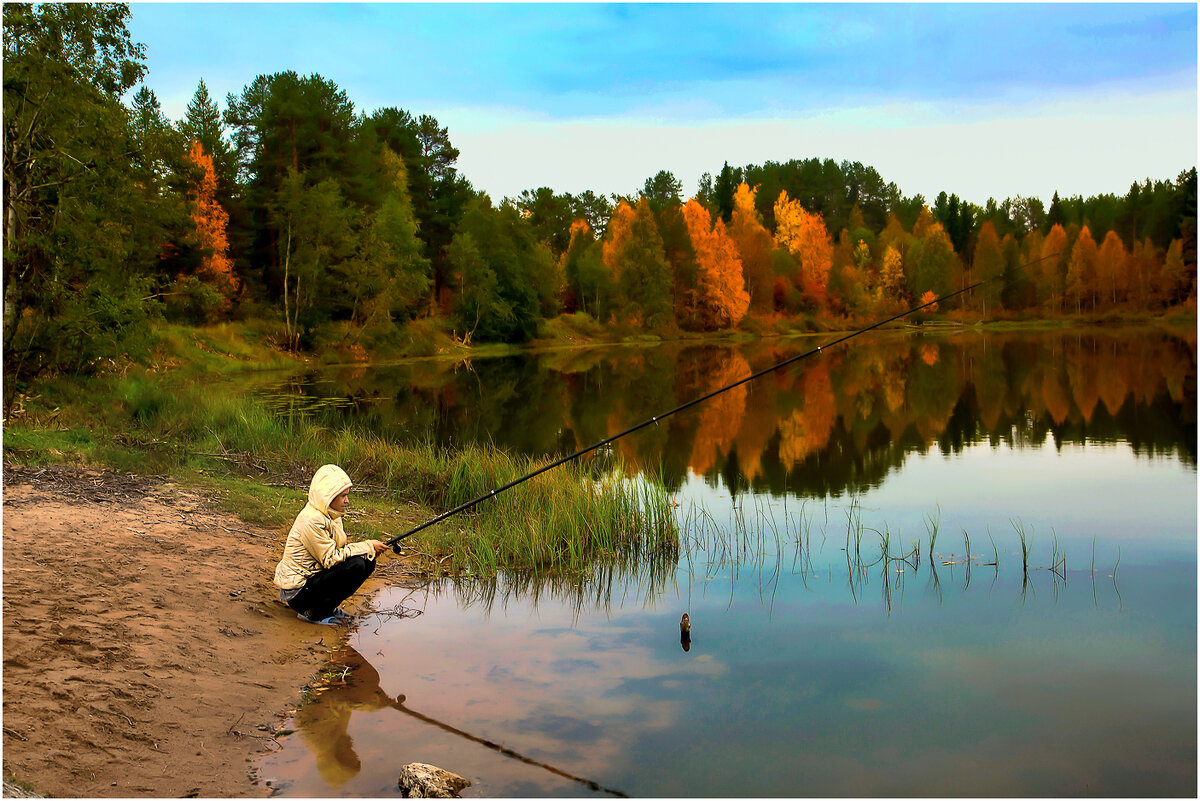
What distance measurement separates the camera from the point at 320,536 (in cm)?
705

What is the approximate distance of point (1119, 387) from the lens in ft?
94.7

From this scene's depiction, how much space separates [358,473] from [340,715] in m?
8.28

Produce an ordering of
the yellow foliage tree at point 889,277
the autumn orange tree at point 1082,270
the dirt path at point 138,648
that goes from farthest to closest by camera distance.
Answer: the yellow foliage tree at point 889,277 < the autumn orange tree at point 1082,270 < the dirt path at point 138,648

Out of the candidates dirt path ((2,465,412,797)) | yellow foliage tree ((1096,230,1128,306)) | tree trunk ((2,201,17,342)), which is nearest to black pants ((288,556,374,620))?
dirt path ((2,465,412,797))

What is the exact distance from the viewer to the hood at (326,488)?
698 centimetres

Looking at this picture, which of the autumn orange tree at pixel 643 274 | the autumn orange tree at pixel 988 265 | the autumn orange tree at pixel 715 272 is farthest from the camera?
the autumn orange tree at pixel 988 265

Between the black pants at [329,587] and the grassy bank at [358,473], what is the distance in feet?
7.55

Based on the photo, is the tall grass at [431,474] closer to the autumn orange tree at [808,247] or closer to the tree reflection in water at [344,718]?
the tree reflection in water at [344,718]

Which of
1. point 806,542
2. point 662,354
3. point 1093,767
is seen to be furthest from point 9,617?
point 662,354

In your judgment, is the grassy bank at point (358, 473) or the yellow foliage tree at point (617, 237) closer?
the grassy bank at point (358, 473)

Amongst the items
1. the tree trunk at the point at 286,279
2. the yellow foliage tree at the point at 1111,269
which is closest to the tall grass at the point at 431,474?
the tree trunk at the point at 286,279

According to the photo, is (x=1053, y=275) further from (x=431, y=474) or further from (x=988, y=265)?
(x=431, y=474)

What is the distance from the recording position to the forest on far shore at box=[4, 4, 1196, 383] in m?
16.4

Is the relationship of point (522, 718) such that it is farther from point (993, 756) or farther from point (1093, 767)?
point (1093, 767)
